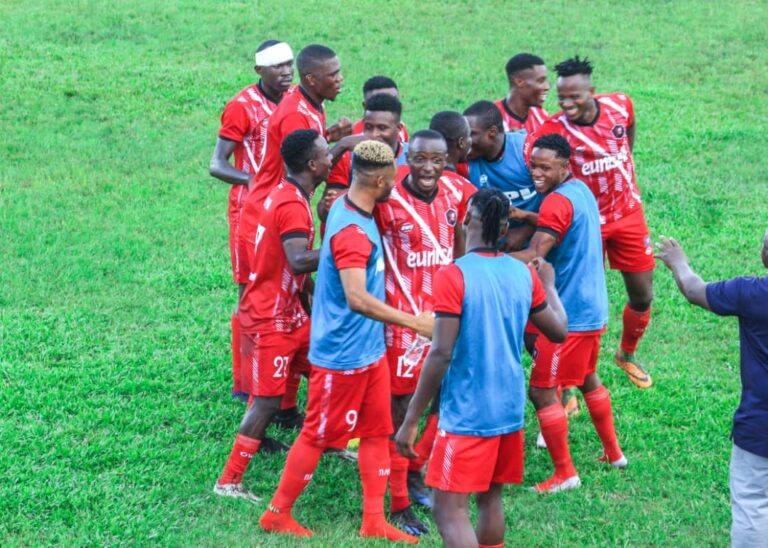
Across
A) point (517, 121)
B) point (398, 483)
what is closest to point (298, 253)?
point (398, 483)

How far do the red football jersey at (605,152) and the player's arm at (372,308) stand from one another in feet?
8.58

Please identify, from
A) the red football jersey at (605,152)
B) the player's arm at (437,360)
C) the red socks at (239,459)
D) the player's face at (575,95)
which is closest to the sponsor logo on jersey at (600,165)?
the red football jersey at (605,152)

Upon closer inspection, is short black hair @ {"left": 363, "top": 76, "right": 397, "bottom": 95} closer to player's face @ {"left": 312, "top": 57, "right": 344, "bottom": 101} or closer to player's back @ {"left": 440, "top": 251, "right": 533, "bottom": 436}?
player's face @ {"left": 312, "top": 57, "right": 344, "bottom": 101}

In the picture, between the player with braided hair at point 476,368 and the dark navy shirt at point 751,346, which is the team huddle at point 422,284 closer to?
the player with braided hair at point 476,368

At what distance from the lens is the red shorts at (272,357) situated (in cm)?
737

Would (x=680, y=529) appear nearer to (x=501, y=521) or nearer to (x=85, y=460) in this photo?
(x=501, y=521)

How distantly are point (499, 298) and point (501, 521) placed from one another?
4.62 feet

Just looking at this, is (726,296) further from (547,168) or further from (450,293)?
(547,168)

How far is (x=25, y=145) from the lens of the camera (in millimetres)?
16516

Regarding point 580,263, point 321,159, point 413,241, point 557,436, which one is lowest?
point 557,436

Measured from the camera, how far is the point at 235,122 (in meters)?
9.03

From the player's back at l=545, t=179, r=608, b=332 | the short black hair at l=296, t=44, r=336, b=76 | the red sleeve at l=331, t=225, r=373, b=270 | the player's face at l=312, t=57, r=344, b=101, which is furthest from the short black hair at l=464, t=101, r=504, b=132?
the red sleeve at l=331, t=225, r=373, b=270

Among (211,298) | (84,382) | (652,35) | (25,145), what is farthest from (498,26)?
(84,382)

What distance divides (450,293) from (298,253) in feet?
5.99
